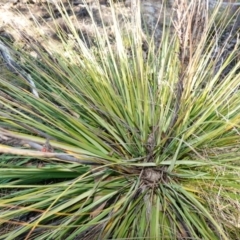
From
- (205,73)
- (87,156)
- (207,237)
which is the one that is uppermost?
(87,156)

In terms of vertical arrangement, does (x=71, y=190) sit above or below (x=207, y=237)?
above

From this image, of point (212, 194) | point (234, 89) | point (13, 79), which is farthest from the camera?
point (13, 79)

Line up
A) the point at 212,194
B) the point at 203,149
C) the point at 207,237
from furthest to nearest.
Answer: the point at 203,149, the point at 212,194, the point at 207,237

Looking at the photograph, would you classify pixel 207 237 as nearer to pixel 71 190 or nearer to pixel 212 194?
pixel 212 194

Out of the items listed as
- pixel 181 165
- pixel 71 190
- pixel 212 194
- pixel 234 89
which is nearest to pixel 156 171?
pixel 181 165

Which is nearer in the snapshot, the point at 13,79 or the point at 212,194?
the point at 212,194

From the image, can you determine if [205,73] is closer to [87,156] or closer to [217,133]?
[217,133]
